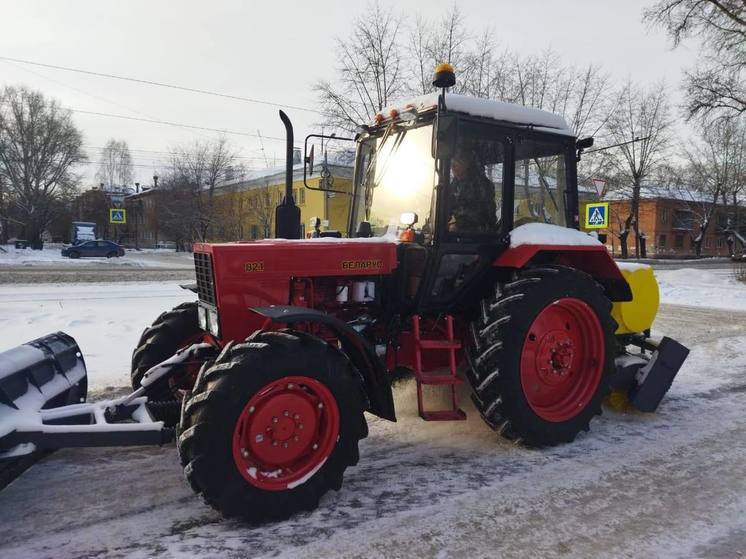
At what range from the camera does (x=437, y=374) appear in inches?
159

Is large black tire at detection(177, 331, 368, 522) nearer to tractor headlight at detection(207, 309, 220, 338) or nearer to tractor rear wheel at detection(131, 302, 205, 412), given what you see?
tractor headlight at detection(207, 309, 220, 338)

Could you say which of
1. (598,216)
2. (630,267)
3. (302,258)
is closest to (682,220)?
(598,216)

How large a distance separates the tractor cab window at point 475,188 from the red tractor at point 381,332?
0.5 inches

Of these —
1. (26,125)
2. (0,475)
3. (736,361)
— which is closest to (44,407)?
(0,475)

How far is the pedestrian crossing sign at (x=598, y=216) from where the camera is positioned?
10109 millimetres

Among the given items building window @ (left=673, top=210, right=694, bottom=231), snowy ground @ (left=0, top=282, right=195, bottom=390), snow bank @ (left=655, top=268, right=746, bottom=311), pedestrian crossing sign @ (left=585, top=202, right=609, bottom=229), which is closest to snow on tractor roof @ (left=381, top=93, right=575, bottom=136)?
snowy ground @ (left=0, top=282, right=195, bottom=390)

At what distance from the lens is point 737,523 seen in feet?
9.93

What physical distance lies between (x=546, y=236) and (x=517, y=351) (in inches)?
39.8

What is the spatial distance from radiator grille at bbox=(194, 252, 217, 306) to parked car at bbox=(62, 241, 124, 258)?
3461 cm

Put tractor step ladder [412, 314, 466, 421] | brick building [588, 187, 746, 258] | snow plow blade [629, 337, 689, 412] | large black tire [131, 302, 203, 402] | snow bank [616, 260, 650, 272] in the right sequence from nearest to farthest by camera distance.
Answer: tractor step ladder [412, 314, 466, 421]
large black tire [131, 302, 203, 402]
snow plow blade [629, 337, 689, 412]
snow bank [616, 260, 650, 272]
brick building [588, 187, 746, 258]

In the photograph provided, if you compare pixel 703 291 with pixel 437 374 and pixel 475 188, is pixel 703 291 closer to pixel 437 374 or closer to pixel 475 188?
pixel 475 188

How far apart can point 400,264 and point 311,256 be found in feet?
2.46

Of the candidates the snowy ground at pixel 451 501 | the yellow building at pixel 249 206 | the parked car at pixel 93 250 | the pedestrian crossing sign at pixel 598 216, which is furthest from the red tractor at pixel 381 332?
the parked car at pixel 93 250

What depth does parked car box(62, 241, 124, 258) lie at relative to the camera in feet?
112
